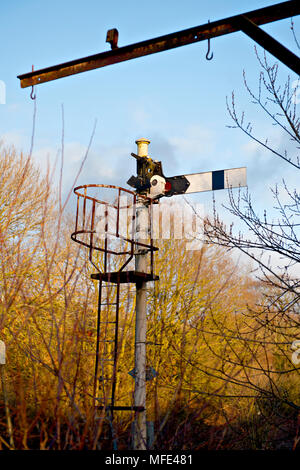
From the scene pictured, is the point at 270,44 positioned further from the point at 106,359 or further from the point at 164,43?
the point at 106,359

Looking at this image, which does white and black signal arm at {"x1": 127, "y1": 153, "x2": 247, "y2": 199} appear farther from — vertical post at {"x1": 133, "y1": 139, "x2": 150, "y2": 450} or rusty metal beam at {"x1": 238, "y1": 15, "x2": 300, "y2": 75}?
rusty metal beam at {"x1": 238, "y1": 15, "x2": 300, "y2": 75}

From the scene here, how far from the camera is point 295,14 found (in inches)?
114

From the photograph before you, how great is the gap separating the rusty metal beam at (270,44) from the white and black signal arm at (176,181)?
224 cm

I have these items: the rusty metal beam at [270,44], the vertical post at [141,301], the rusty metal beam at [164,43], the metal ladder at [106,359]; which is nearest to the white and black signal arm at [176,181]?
the vertical post at [141,301]

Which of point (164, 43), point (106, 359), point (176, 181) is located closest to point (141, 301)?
point (176, 181)

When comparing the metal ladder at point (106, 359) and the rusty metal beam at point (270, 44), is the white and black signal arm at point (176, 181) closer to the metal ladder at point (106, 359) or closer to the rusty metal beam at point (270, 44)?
the metal ladder at point (106, 359)

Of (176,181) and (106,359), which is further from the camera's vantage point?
(176,181)

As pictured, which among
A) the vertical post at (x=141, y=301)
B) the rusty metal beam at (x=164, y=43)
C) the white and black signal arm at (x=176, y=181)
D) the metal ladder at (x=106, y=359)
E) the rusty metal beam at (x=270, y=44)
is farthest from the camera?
the vertical post at (x=141, y=301)

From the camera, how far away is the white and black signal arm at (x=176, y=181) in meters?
5.27

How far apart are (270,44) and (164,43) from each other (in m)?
0.88

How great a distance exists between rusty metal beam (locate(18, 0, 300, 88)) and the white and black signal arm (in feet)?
6.61

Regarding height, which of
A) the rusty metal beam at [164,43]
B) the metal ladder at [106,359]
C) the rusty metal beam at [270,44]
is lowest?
the metal ladder at [106,359]

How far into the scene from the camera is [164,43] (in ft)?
11.1
